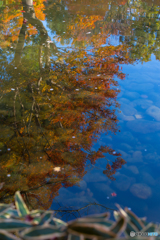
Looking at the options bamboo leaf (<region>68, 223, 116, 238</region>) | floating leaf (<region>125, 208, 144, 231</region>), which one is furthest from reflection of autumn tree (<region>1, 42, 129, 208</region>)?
bamboo leaf (<region>68, 223, 116, 238</region>)

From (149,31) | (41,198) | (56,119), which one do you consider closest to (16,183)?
(41,198)

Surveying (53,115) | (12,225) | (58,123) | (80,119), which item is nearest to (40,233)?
(12,225)

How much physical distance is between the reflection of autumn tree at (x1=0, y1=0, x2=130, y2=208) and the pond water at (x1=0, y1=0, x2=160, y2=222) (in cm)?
2

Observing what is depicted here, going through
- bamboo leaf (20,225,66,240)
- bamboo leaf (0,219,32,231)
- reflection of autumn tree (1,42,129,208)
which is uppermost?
bamboo leaf (20,225,66,240)

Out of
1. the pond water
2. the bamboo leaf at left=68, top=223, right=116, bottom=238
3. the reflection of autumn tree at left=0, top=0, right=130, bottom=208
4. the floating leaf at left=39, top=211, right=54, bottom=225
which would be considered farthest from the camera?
the reflection of autumn tree at left=0, top=0, right=130, bottom=208

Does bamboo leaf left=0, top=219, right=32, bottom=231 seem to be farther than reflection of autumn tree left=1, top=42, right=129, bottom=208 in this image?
No

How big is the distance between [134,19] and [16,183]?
10643 millimetres

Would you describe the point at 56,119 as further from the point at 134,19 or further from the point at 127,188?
the point at 134,19

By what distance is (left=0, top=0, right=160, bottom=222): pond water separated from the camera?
9.36 ft

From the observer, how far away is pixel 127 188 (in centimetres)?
291

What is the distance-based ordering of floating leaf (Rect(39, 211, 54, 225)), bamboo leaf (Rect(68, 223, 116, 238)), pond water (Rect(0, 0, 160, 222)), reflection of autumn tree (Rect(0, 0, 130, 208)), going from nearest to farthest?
bamboo leaf (Rect(68, 223, 116, 238)), floating leaf (Rect(39, 211, 54, 225)), pond water (Rect(0, 0, 160, 222)), reflection of autumn tree (Rect(0, 0, 130, 208))

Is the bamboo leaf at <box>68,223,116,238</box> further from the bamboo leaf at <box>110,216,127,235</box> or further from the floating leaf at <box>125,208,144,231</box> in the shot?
the floating leaf at <box>125,208,144,231</box>

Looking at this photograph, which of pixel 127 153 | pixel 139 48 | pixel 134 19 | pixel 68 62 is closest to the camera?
pixel 127 153

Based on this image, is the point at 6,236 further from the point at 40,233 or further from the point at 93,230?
the point at 93,230
